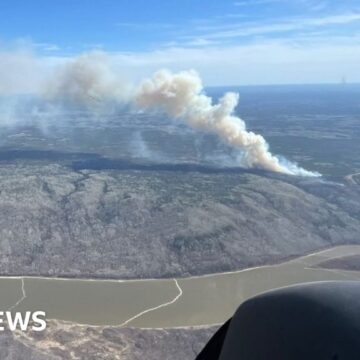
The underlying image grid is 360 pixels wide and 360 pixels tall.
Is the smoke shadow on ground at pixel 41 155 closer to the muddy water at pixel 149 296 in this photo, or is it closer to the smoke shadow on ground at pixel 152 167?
the smoke shadow on ground at pixel 152 167

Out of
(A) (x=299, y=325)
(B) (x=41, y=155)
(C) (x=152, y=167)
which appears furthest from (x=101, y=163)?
(A) (x=299, y=325)

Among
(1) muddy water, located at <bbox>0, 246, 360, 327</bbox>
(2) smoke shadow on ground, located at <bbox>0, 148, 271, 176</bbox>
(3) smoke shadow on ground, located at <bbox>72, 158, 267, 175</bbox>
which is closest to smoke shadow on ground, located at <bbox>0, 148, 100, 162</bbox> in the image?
(2) smoke shadow on ground, located at <bbox>0, 148, 271, 176</bbox>

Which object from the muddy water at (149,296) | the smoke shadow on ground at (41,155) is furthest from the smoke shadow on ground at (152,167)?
the muddy water at (149,296)

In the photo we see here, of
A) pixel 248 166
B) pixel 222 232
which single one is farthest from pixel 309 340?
pixel 248 166

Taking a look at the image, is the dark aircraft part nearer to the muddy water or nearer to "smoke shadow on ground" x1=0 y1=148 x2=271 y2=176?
the muddy water

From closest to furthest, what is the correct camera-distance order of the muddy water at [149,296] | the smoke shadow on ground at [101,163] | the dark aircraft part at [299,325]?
the dark aircraft part at [299,325], the muddy water at [149,296], the smoke shadow on ground at [101,163]

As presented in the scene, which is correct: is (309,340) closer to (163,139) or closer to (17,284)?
(17,284)

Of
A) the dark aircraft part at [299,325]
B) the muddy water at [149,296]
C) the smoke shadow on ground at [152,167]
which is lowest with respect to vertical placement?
the muddy water at [149,296]
